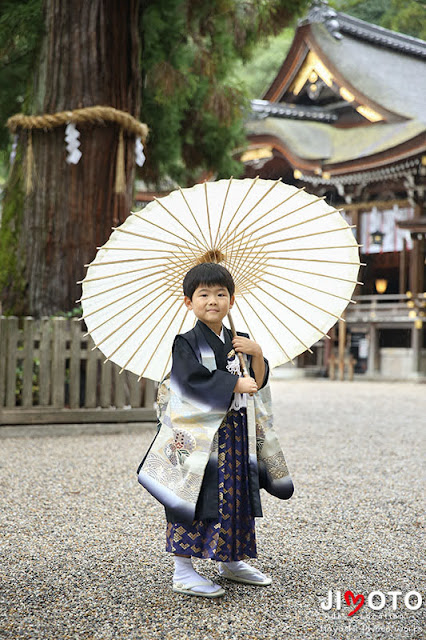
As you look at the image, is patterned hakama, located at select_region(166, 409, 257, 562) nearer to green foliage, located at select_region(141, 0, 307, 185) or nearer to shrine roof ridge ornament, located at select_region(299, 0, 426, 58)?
green foliage, located at select_region(141, 0, 307, 185)

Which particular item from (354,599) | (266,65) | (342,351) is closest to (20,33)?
(354,599)

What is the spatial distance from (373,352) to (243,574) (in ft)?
42.1

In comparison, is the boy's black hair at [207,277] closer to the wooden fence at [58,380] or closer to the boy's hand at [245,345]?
the boy's hand at [245,345]

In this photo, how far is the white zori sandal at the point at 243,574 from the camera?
7.28 ft

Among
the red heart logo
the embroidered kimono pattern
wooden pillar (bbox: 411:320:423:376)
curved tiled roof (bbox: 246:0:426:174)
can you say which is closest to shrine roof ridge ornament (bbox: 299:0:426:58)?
curved tiled roof (bbox: 246:0:426:174)

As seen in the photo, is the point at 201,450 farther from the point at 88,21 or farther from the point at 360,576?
the point at 88,21

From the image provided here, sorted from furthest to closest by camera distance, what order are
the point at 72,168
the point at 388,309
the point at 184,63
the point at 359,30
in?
the point at 359,30 < the point at 388,309 < the point at 184,63 < the point at 72,168

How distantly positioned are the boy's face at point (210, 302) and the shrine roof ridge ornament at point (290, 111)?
13.5 meters

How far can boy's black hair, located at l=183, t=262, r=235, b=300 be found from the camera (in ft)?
7.17

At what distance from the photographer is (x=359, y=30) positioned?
16.4 metres

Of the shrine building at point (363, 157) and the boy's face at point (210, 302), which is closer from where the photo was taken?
the boy's face at point (210, 302)

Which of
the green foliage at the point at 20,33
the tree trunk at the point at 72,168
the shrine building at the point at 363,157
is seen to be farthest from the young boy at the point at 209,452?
the shrine building at the point at 363,157

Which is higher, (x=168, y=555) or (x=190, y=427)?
(x=190, y=427)

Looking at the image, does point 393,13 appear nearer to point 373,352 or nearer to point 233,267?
point 373,352
